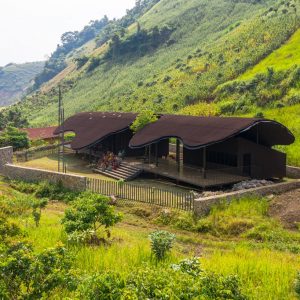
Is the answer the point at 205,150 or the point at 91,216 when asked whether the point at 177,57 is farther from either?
the point at 91,216

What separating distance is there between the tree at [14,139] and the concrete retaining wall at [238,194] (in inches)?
1101

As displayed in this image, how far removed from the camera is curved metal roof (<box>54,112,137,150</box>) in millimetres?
34875

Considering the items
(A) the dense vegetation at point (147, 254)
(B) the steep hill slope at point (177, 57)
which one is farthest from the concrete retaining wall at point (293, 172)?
(B) the steep hill slope at point (177, 57)

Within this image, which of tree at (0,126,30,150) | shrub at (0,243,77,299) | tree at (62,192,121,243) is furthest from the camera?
tree at (0,126,30,150)

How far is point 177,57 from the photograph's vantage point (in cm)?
9756

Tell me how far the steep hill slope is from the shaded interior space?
80.9 ft

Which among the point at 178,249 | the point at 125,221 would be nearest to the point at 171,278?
the point at 178,249

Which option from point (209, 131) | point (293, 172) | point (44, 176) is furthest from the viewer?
point (44, 176)

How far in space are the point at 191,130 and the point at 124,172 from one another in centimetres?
670

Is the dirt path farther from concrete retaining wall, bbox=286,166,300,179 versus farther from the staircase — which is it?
the staircase

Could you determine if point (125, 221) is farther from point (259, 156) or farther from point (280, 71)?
point (280, 71)

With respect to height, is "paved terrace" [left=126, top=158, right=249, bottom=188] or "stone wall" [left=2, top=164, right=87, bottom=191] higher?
"paved terrace" [left=126, top=158, right=249, bottom=188]

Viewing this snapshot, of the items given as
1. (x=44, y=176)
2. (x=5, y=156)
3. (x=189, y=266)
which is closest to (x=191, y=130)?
Answer: (x=44, y=176)

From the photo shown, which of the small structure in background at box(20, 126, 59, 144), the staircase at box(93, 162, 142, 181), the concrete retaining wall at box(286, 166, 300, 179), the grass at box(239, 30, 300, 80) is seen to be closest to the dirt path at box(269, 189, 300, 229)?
the concrete retaining wall at box(286, 166, 300, 179)
